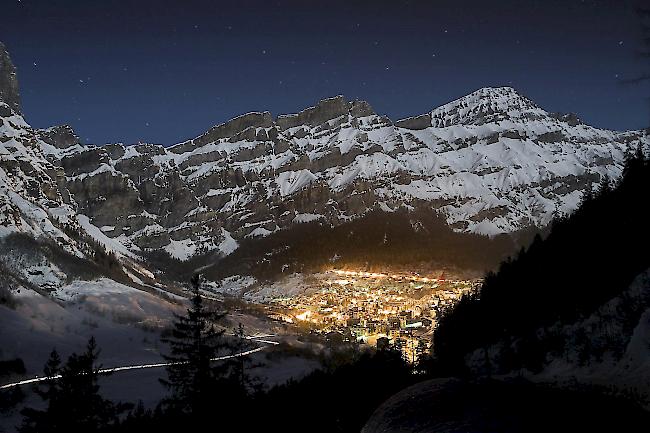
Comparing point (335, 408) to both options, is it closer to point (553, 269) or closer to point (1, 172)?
point (553, 269)

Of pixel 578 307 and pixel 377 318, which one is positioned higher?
pixel 377 318

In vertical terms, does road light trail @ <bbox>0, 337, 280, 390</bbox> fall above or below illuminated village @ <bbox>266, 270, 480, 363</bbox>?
below

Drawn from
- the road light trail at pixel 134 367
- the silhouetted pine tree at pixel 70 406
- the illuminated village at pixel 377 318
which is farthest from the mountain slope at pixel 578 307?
the illuminated village at pixel 377 318

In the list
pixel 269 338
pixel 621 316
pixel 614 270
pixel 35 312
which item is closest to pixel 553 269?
pixel 614 270

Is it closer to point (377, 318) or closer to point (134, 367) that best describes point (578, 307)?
point (134, 367)

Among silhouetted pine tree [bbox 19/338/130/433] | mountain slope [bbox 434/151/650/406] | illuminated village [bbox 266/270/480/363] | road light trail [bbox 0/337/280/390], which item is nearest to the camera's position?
mountain slope [bbox 434/151/650/406]

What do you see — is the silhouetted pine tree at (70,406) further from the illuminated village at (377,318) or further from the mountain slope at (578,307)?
the illuminated village at (377,318)

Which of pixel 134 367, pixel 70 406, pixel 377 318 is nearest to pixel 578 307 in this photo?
pixel 70 406

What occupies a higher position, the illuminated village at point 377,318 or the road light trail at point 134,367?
the illuminated village at point 377,318

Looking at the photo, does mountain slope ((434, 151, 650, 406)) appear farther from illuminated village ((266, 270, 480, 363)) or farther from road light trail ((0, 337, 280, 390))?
illuminated village ((266, 270, 480, 363))

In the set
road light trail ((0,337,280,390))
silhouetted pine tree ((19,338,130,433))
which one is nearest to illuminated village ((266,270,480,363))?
road light trail ((0,337,280,390))

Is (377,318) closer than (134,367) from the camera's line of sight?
No
